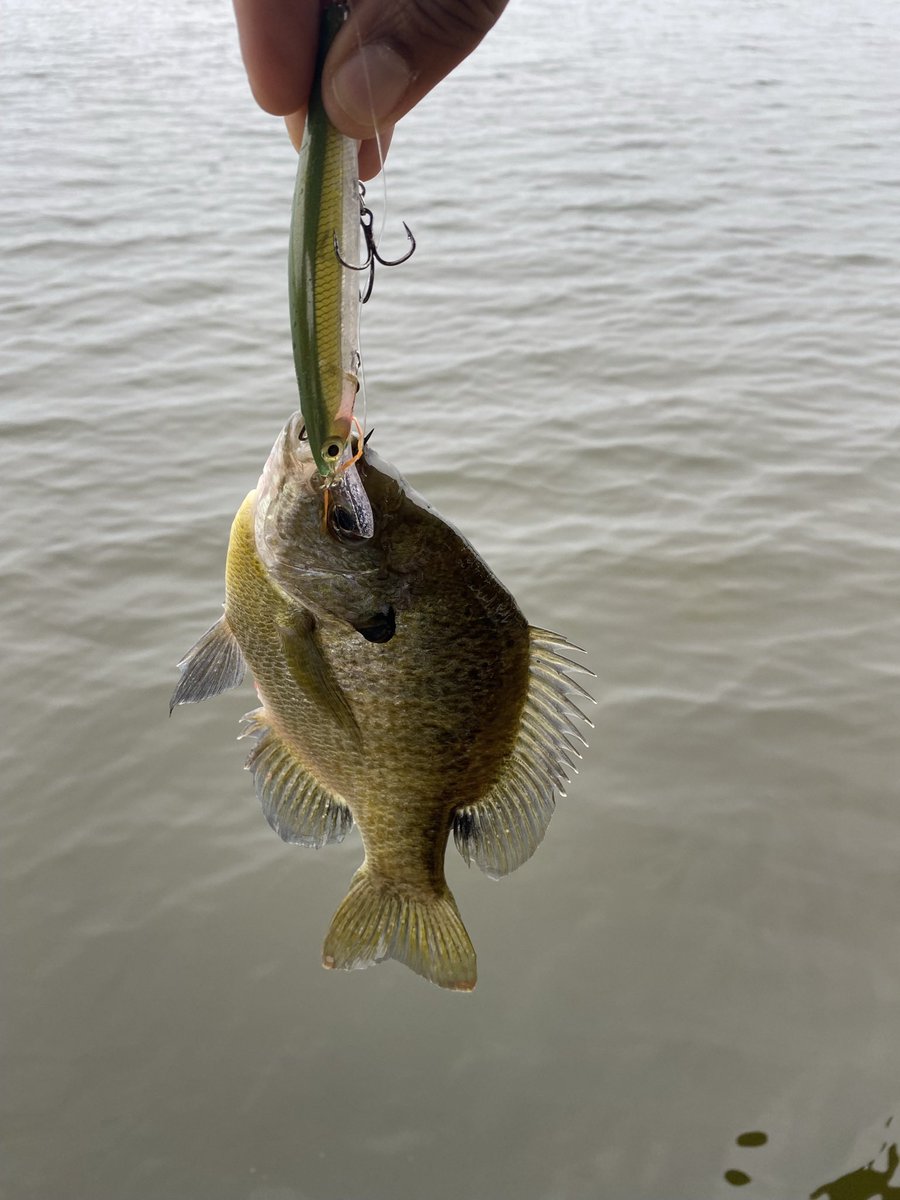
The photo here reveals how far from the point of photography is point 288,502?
79.4 inches

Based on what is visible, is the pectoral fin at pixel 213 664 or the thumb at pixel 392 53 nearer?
the thumb at pixel 392 53

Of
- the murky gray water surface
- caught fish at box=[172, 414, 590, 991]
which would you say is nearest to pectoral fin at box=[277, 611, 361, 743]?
caught fish at box=[172, 414, 590, 991]

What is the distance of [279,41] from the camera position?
1.52 meters

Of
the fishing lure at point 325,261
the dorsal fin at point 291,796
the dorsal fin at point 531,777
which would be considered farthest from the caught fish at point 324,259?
the dorsal fin at point 291,796

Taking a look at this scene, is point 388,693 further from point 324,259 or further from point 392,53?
point 392,53

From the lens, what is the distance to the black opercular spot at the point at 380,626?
2.06 meters

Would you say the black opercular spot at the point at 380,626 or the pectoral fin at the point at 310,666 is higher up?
the black opercular spot at the point at 380,626

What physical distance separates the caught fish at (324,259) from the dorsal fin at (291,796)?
0.99 metres

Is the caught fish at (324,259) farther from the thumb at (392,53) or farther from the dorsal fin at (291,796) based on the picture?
the dorsal fin at (291,796)

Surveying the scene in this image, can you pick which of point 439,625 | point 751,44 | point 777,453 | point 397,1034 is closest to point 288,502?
point 439,625

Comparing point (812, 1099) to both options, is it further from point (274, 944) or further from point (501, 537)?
point (501, 537)

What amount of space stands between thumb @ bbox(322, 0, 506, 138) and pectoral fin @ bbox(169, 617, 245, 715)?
102 cm

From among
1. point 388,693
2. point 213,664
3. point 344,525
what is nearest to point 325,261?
point 344,525

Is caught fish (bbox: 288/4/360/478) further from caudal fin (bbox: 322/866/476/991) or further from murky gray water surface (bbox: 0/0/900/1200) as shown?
murky gray water surface (bbox: 0/0/900/1200)
